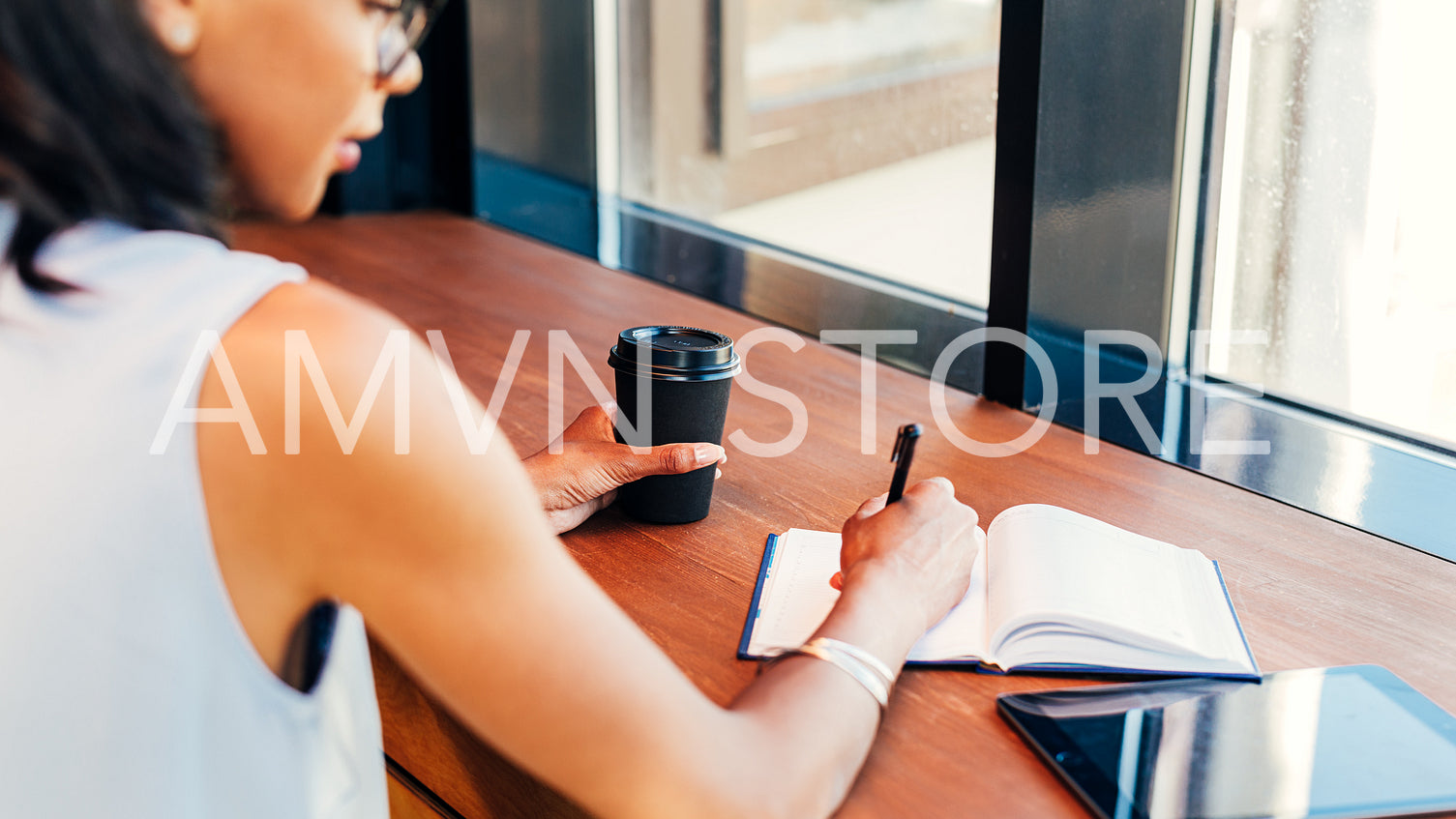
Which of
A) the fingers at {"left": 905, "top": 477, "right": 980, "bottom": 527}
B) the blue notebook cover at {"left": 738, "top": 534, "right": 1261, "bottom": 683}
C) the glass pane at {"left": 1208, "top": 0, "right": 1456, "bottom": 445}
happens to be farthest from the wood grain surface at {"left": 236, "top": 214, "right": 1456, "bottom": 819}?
the glass pane at {"left": 1208, "top": 0, "right": 1456, "bottom": 445}

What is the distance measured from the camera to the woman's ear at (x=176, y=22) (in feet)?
1.69

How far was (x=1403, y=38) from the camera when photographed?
4.04 ft

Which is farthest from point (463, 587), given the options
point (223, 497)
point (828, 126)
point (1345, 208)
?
point (828, 126)

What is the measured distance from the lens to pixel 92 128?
0.51 metres

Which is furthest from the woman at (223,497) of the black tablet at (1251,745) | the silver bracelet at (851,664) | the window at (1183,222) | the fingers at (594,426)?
the window at (1183,222)

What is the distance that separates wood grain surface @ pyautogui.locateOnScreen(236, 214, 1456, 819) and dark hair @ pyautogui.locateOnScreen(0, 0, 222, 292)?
0.30m

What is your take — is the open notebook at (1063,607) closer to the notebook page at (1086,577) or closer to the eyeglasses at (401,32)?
the notebook page at (1086,577)

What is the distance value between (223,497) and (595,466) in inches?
20.5

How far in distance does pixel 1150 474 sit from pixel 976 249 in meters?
0.61

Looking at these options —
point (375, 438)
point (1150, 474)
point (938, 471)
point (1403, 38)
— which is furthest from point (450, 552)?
point (1403, 38)

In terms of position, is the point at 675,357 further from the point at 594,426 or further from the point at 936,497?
the point at 936,497

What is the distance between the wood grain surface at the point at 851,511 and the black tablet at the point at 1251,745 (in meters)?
0.02

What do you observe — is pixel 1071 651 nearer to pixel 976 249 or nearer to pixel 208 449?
pixel 208 449

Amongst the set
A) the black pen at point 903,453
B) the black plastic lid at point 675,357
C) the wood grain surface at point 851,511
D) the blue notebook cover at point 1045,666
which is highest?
the black plastic lid at point 675,357
